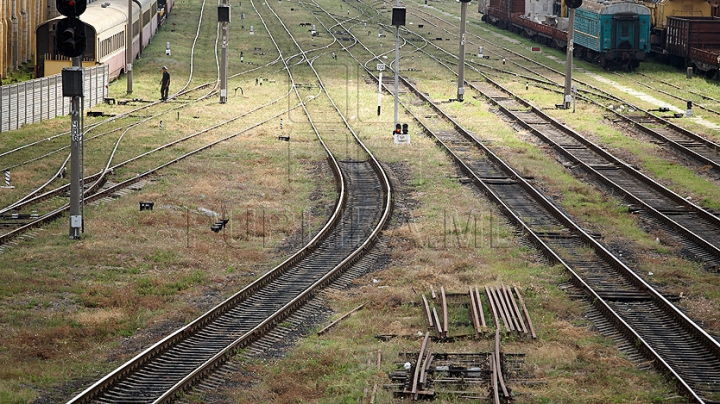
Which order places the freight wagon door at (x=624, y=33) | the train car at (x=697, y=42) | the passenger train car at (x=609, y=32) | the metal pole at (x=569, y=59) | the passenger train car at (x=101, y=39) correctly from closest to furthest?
the metal pole at (x=569, y=59)
the passenger train car at (x=101, y=39)
the train car at (x=697, y=42)
the freight wagon door at (x=624, y=33)
the passenger train car at (x=609, y=32)

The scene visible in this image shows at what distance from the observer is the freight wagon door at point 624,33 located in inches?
1987

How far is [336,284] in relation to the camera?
685 inches

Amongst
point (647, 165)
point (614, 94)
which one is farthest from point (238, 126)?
point (614, 94)

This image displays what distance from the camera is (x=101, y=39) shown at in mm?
42281

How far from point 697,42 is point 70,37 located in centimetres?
3811

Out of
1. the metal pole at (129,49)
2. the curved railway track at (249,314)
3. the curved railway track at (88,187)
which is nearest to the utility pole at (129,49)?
the metal pole at (129,49)

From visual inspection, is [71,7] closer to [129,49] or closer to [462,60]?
[462,60]

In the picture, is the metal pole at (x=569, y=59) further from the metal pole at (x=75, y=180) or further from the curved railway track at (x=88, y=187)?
the metal pole at (x=75, y=180)

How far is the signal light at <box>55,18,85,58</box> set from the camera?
1808 centimetres

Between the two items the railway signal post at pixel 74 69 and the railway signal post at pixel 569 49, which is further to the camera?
the railway signal post at pixel 569 49

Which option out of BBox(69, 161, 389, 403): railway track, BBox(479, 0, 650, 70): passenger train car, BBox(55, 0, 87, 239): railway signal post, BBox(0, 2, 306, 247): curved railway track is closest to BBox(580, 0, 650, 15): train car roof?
BBox(479, 0, 650, 70): passenger train car

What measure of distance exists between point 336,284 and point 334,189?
8218mm

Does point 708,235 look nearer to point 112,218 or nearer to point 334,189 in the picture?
point 334,189

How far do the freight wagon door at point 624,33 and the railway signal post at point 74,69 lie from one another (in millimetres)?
36027
